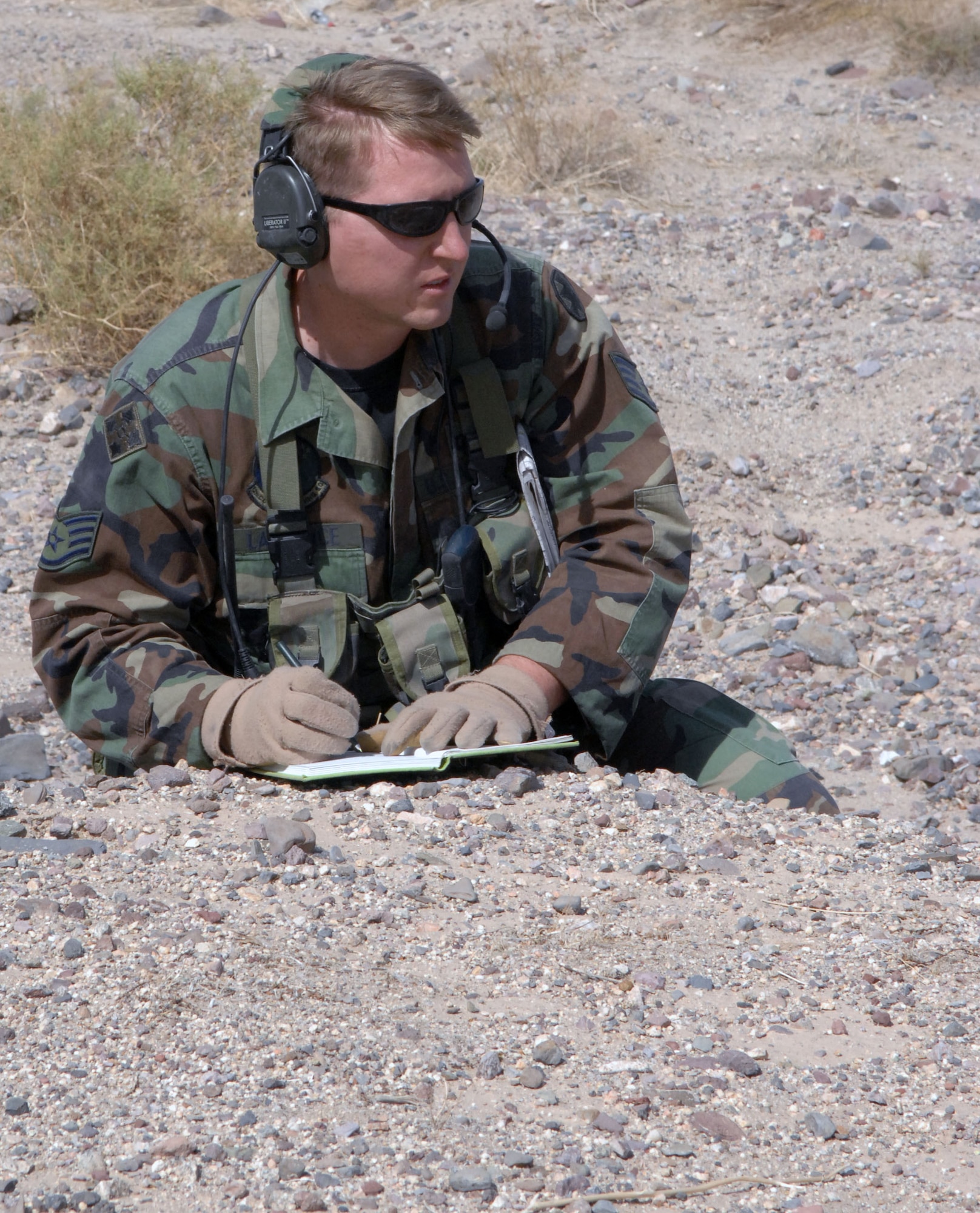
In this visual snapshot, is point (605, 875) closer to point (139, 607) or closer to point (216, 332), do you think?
point (139, 607)

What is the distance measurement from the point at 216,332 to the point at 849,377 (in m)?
4.16

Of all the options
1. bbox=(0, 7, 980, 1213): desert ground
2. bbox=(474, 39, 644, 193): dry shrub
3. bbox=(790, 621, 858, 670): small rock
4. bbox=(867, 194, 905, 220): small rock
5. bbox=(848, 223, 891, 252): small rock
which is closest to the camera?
bbox=(0, 7, 980, 1213): desert ground

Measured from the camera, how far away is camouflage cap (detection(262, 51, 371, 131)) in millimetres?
2861

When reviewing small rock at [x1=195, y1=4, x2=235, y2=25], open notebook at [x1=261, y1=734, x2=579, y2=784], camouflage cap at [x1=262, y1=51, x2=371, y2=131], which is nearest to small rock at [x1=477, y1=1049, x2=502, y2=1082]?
open notebook at [x1=261, y1=734, x2=579, y2=784]

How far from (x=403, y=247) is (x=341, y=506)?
57cm

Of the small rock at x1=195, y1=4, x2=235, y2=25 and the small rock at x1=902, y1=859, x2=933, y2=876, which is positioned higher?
the small rock at x1=195, y1=4, x2=235, y2=25

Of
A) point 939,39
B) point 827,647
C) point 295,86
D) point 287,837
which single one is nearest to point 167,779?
point 287,837

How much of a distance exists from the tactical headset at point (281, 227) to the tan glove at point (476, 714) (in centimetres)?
42

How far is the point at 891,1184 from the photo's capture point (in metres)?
1.81

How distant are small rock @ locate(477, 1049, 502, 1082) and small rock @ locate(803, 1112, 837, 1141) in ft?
1.38

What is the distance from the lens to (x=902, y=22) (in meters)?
10.5

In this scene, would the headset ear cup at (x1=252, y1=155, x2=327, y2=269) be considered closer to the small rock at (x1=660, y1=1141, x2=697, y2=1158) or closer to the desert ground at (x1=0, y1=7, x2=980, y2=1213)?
the desert ground at (x1=0, y1=7, x2=980, y2=1213)

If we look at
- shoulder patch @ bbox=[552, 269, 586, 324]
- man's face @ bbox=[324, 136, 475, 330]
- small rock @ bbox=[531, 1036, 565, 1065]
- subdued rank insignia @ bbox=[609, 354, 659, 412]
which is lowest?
small rock @ bbox=[531, 1036, 565, 1065]

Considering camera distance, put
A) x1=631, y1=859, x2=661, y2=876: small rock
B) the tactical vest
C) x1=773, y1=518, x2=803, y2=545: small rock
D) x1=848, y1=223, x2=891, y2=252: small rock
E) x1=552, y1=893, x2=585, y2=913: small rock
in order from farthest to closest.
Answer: x1=848, y1=223, x2=891, y2=252: small rock → x1=773, y1=518, x2=803, y2=545: small rock → the tactical vest → x1=631, y1=859, x2=661, y2=876: small rock → x1=552, y1=893, x2=585, y2=913: small rock
